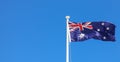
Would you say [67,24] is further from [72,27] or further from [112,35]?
[112,35]

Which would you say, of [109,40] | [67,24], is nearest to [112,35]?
[109,40]

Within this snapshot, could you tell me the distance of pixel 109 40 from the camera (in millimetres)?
36656

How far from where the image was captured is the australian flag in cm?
3681

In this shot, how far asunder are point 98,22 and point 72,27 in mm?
1585

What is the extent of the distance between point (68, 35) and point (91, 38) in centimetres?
138

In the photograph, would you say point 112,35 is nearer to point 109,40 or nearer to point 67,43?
point 109,40

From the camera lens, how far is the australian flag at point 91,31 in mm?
36812

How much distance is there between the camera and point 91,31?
3706 cm

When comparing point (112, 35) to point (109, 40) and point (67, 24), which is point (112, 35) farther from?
point (67, 24)

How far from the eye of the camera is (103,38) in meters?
36.8

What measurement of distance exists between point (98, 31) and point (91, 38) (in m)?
0.66

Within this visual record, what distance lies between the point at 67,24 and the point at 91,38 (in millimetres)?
1607

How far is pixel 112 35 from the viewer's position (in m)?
36.9

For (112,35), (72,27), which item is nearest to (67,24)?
(72,27)
